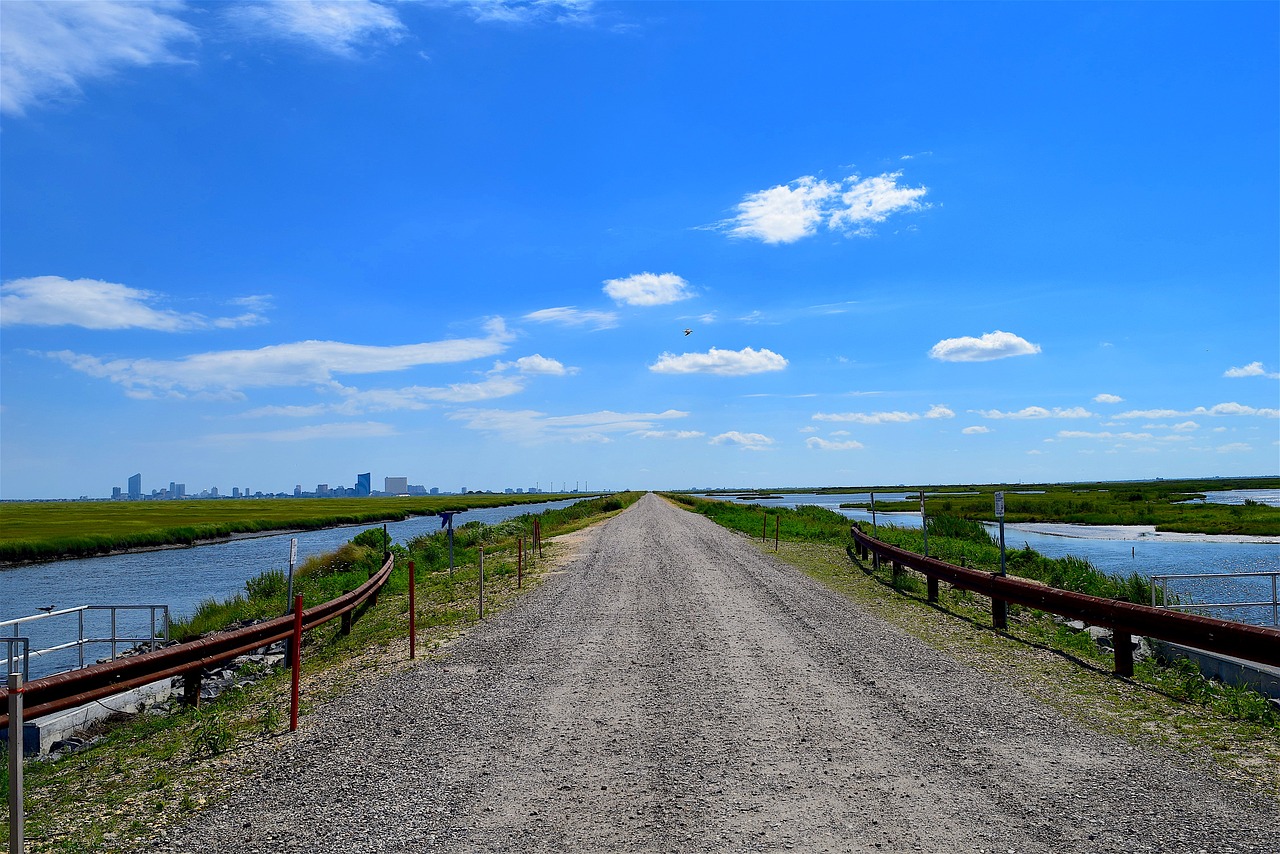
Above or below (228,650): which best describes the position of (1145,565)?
below

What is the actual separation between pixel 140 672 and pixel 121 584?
31.1m

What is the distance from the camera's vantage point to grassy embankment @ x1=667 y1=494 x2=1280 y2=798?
7.00 m

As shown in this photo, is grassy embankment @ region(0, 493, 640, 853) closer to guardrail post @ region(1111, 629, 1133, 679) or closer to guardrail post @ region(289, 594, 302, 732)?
guardrail post @ region(289, 594, 302, 732)

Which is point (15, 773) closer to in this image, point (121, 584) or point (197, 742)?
point (197, 742)

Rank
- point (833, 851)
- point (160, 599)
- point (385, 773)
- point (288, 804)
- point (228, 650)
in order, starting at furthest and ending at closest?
point (160, 599)
point (228, 650)
point (385, 773)
point (288, 804)
point (833, 851)

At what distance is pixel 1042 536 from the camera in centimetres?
4759

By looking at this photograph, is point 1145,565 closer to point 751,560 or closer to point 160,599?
point 751,560

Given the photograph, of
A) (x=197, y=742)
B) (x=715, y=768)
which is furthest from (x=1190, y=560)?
(x=197, y=742)

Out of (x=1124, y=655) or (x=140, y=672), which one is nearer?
(x=140, y=672)

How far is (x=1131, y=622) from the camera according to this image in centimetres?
967

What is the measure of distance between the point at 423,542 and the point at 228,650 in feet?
97.5

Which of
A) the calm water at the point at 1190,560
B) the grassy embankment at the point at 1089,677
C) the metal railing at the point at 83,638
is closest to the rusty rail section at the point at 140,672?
the metal railing at the point at 83,638

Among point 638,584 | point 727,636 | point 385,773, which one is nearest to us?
point 385,773

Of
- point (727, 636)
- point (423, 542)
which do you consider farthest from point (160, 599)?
point (727, 636)
